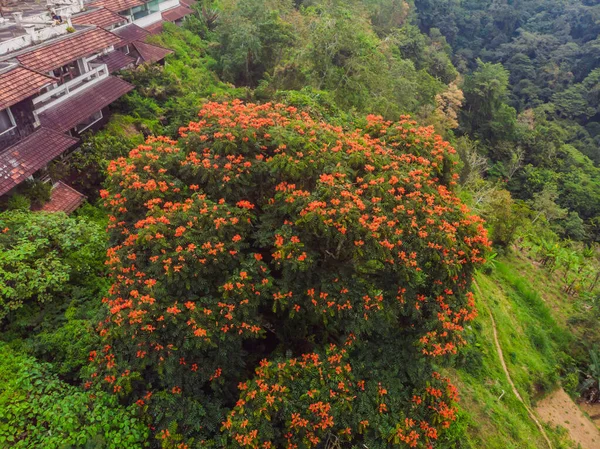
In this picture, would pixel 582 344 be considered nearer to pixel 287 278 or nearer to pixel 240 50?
pixel 287 278

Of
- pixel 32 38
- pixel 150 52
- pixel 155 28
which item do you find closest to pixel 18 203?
pixel 32 38

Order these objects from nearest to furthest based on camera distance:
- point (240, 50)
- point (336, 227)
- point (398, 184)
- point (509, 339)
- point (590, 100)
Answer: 1. point (336, 227)
2. point (398, 184)
3. point (509, 339)
4. point (240, 50)
5. point (590, 100)

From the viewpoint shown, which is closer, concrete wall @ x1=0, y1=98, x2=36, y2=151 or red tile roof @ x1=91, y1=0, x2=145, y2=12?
concrete wall @ x1=0, y1=98, x2=36, y2=151

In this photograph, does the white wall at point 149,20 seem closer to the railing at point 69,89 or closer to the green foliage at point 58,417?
the railing at point 69,89

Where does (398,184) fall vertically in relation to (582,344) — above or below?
above

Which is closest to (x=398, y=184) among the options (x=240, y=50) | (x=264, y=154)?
(x=264, y=154)

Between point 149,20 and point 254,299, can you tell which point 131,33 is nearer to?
point 149,20

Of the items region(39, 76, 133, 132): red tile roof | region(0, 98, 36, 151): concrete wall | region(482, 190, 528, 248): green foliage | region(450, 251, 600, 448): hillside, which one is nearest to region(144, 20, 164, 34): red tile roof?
region(39, 76, 133, 132): red tile roof

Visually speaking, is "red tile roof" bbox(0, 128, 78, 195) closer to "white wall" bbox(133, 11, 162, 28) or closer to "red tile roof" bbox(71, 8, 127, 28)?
"red tile roof" bbox(71, 8, 127, 28)
